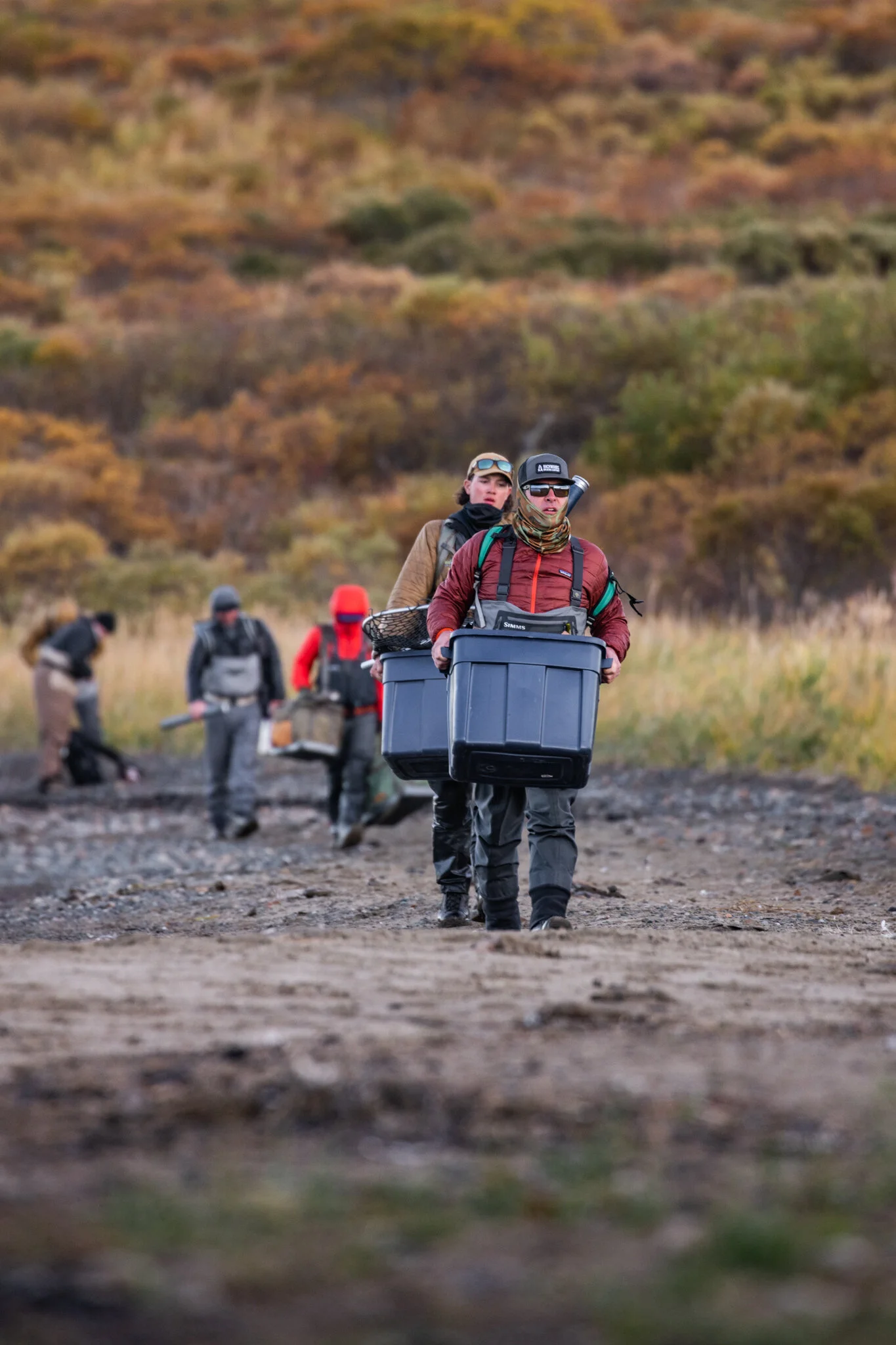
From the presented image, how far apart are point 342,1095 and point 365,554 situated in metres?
24.9

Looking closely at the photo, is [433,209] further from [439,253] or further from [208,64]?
[208,64]

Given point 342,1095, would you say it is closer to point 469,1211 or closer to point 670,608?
point 469,1211

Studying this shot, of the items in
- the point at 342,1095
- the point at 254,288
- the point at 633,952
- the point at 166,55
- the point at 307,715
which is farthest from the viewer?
the point at 166,55

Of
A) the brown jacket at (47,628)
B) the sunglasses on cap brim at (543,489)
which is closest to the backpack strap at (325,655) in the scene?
the sunglasses on cap brim at (543,489)

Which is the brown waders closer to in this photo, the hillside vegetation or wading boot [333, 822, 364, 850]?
wading boot [333, 822, 364, 850]

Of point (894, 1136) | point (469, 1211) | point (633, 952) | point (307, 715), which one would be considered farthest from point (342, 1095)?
point (307, 715)

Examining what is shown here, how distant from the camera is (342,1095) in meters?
4.19

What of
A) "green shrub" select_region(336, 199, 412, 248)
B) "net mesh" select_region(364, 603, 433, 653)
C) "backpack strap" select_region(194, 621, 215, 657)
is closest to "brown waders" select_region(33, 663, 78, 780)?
"backpack strap" select_region(194, 621, 215, 657)

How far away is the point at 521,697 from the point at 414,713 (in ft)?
3.30

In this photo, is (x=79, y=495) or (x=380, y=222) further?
(x=380, y=222)

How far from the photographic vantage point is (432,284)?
131ft

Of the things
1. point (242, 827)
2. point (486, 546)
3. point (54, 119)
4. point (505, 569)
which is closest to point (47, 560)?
point (242, 827)

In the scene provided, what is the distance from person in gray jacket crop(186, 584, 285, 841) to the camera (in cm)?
1331

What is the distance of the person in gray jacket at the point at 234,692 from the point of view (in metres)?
13.3
